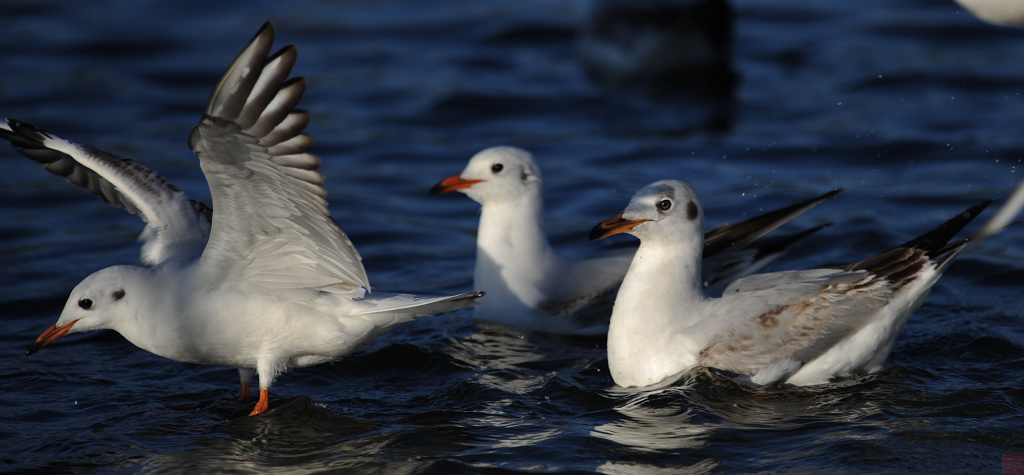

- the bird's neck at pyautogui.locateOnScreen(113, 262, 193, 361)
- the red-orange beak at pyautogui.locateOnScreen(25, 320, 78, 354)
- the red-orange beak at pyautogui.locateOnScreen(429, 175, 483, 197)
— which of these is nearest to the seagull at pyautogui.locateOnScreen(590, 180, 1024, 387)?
the red-orange beak at pyautogui.locateOnScreen(429, 175, 483, 197)

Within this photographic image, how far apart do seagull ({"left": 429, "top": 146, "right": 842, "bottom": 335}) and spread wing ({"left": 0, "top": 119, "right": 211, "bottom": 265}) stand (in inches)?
66.6

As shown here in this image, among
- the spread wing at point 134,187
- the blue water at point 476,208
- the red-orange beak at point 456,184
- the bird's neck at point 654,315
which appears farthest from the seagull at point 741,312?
the spread wing at point 134,187

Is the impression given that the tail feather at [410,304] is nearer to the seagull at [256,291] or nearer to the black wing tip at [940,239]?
the seagull at [256,291]

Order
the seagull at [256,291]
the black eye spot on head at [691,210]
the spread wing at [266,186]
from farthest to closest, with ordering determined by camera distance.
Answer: the black eye spot on head at [691,210] < the seagull at [256,291] < the spread wing at [266,186]

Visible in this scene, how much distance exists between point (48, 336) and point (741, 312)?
3.57 meters

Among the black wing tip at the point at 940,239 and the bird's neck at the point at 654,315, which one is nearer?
the bird's neck at the point at 654,315

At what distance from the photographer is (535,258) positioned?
742 centimetres

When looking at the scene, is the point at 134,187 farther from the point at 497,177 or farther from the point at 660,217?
the point at 660,217

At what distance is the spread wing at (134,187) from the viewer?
6.07 metres

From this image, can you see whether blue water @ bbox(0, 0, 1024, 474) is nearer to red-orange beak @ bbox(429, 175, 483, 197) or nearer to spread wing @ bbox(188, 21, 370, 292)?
spread wing @ bbox(188, 21, 370, 292)

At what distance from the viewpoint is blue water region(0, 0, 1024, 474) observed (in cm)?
541

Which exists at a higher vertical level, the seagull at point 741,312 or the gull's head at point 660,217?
the gull's head at point 660,217

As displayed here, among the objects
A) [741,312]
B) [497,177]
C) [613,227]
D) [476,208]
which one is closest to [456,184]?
[497,177]

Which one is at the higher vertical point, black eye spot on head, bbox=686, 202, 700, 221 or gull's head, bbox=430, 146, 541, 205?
gull's head, bbox=430, 146, 541, 205
